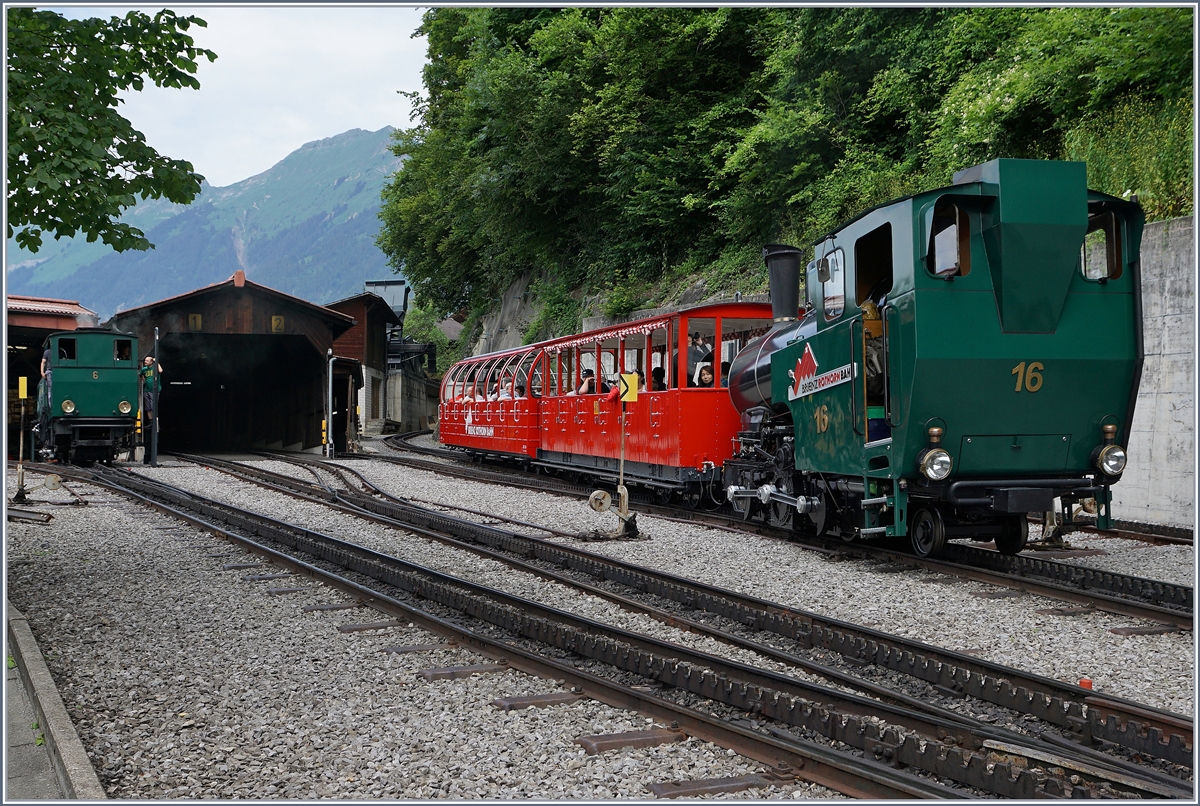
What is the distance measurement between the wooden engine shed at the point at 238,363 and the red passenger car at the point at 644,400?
11.0 metres

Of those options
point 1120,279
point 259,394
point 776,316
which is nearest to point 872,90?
point 776,316

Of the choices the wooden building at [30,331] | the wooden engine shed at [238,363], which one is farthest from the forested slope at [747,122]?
the wooden building at [30,331]

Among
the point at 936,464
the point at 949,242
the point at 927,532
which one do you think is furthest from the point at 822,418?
the point at 949,242

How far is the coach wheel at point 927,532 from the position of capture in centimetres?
848

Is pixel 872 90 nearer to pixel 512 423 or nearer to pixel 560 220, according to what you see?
pixel 512 423

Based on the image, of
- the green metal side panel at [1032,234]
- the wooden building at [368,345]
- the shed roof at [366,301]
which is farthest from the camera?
the wooden building at [368,345]

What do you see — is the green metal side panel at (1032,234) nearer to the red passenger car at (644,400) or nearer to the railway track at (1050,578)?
the railway track at (1050,578)

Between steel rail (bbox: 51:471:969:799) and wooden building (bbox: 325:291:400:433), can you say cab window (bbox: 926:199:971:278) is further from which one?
wooden building (bbox: 325:291:400:433)

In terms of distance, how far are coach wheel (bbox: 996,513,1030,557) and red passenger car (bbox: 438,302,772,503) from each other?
14.2ft

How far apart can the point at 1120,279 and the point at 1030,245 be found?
1079 mm

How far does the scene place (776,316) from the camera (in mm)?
11531

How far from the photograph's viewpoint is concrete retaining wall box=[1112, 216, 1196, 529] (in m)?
11.5

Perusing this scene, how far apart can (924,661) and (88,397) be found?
2332 cm

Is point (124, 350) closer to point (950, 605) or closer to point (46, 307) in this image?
point (46, 307)
